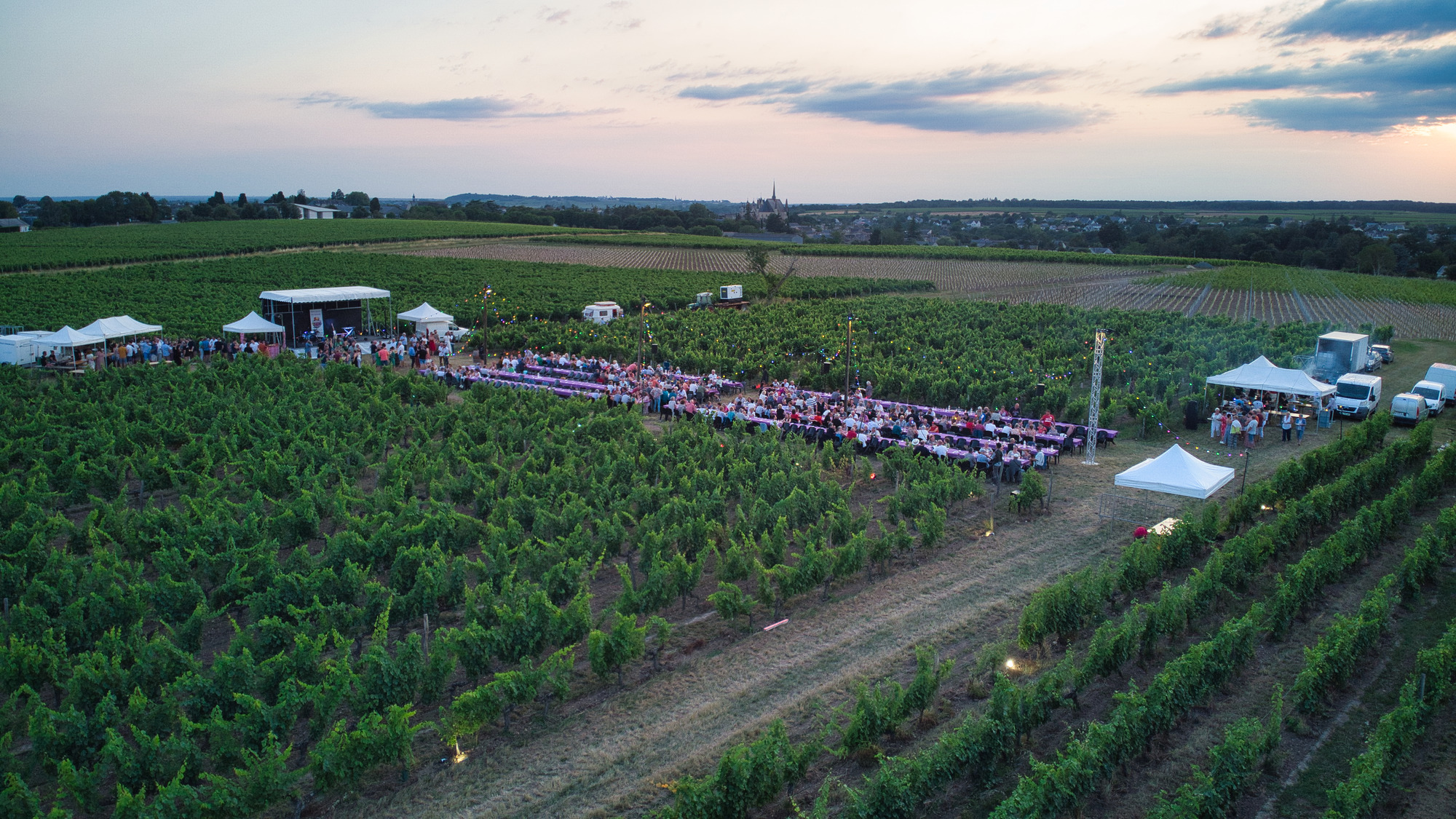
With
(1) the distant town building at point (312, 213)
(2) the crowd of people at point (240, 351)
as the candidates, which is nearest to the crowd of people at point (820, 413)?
(2) the crowd of people at point (240, 351)

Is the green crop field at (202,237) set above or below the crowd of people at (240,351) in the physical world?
above

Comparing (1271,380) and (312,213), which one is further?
(312,213)

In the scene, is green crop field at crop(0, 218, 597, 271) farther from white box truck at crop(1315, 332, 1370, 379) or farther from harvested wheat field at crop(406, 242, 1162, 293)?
white box truck at crop(1315, 332, 1370, 379)

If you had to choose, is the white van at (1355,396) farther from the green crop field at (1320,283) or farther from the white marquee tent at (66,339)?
the white marquee tent at (66,339)

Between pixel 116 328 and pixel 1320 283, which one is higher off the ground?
pixel 1320 283

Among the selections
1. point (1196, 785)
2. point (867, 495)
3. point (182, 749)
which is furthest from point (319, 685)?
point (867, 495)

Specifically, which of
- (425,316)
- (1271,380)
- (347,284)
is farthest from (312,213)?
(1271,380)

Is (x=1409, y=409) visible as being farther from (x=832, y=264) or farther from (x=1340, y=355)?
(x=832, y=264)
